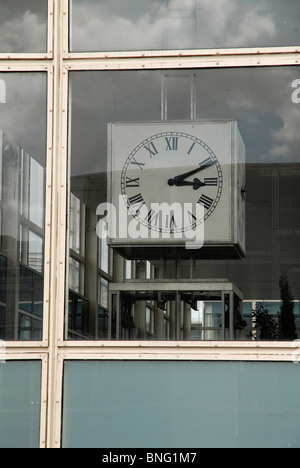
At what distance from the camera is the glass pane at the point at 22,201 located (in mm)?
5934

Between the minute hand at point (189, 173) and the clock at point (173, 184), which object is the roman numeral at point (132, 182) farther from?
the minute hand at point (189, 173)

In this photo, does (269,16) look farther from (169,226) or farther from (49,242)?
(49,242)

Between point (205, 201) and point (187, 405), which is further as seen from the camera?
point (205, 201)

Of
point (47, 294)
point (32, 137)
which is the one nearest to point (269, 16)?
point (32, 137)

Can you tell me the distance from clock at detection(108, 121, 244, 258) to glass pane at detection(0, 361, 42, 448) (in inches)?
40.6

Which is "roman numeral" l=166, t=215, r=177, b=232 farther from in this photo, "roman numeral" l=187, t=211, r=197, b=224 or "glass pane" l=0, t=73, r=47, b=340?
"glass pane" l=0, t=73, r=47, b=340

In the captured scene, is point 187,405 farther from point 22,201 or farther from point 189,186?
point 22,201

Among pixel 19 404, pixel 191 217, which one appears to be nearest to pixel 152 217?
pixel 191 217

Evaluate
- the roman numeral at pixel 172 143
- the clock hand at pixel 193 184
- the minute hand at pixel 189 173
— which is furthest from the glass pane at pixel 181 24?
the clock hand at pixel 193 184

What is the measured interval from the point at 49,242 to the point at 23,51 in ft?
4.39

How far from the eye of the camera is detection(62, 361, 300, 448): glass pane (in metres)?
5.67

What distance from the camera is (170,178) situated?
5.96m

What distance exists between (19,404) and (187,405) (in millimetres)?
1110

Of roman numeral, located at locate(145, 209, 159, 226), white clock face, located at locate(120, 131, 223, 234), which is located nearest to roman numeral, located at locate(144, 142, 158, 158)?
white clock face, located at locate(120, 131, 223, 234)
